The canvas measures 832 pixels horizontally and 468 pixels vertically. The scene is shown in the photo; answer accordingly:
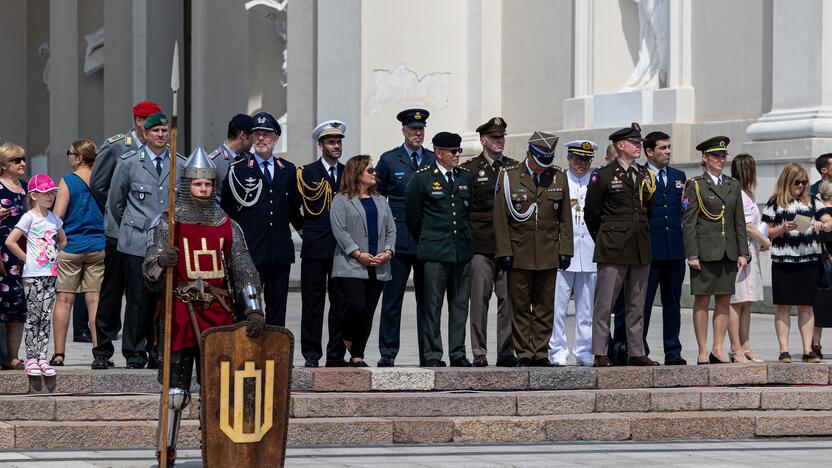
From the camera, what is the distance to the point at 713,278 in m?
11.7

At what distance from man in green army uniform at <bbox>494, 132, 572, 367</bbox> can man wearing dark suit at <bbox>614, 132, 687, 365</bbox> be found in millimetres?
884

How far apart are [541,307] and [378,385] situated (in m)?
1.33

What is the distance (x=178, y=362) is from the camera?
28.3 ft

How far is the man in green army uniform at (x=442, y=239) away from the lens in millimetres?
11094

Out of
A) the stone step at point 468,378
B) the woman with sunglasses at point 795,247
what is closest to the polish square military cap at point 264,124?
the stone step at point 468,378

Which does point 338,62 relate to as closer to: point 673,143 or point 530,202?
point 673,143

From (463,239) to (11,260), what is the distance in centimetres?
304

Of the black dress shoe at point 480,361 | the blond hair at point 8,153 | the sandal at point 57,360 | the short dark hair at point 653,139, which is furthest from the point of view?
the short dark hair at point 653,139

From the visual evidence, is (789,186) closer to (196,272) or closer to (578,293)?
(578,293)

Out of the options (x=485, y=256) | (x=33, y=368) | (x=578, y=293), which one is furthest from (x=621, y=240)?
(x=33, y=368)

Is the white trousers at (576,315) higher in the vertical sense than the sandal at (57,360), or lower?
higher

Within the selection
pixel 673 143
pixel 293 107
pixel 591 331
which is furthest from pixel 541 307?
pixel 293 107

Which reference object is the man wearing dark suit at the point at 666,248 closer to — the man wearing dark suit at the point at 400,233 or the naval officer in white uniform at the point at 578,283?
the naval officer in white uniform at the point at 578,283

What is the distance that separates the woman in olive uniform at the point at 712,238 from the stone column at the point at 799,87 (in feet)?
16.1
